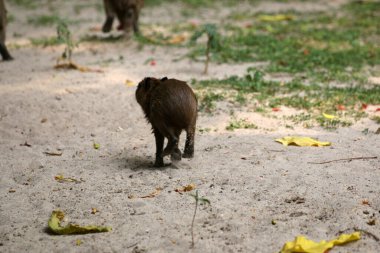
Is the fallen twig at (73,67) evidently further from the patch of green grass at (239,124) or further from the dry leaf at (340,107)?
the dry leaf at (340,107)

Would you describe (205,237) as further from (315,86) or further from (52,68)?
(52,68)

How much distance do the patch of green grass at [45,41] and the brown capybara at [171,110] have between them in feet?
19.1

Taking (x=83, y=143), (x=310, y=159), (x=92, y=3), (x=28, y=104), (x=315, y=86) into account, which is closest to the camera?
(x=310, y=159)

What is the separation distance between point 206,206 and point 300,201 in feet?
2.30

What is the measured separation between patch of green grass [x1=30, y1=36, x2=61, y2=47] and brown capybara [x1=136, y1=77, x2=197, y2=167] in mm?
5829

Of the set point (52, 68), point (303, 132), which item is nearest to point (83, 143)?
point (303, 132)

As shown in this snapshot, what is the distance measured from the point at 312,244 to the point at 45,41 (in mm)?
8212

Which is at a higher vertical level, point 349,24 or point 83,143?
point 349,24

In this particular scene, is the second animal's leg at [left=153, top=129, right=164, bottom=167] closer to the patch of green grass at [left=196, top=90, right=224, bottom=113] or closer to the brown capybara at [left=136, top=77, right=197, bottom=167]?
the brown capybara at [left=136, top=77, right=197, bottom=167]

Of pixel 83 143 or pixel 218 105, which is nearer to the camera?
pixel 83 143

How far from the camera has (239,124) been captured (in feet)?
19.5

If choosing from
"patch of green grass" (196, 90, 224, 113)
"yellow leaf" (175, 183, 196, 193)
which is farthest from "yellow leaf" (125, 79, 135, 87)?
"yellow leaf" (175, 183, 196, 193)

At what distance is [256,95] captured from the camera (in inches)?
271

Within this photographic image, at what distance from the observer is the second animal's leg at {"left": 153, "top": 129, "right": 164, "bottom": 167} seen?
474 cm
